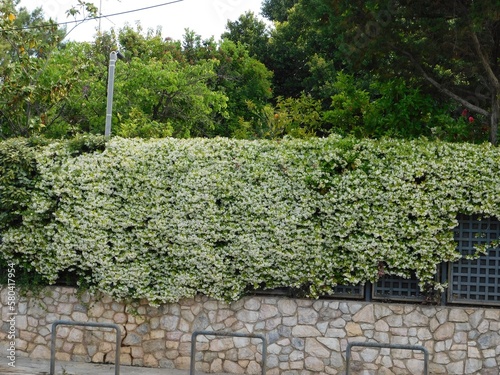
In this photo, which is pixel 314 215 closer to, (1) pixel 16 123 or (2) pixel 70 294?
(2) pixel 70 294

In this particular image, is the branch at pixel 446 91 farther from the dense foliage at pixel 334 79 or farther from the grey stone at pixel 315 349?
the grey stone at pixel 315 349

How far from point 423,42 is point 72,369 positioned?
869 centimetres

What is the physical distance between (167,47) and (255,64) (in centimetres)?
367

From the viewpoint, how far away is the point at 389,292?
10555mm

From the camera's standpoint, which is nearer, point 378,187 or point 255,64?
point 378,187

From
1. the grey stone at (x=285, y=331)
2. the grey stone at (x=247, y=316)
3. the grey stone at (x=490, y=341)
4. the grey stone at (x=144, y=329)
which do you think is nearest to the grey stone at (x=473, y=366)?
the grey stone at (x=490, y=341)

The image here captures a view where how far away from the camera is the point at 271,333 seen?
1055cm

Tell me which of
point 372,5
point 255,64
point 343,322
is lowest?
point 343,322

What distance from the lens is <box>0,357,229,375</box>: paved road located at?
33.4ft

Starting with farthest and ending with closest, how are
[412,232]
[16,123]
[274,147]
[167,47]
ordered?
[167,47]
[16,123]
[274,147]
[412,232]

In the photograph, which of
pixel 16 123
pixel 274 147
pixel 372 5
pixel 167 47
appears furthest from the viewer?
pixel 167 47

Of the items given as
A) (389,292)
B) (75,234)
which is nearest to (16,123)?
(75,234)

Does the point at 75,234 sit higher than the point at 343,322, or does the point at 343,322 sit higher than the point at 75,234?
the point at 75,234

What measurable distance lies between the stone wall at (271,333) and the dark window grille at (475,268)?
0.88ft
